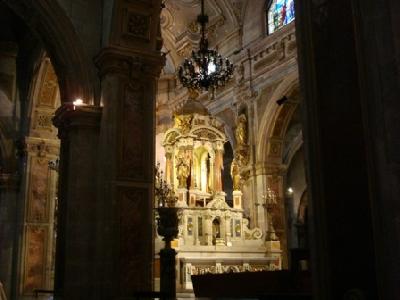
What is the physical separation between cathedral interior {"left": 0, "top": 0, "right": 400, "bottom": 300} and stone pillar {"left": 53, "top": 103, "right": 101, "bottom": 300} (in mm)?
22

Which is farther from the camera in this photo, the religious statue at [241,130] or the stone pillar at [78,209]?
the religious statue at [241,130]

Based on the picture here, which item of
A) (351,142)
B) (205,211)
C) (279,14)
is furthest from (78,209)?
(279,14)

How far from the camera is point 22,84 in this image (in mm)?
13922

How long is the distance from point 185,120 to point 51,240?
550 centimetres

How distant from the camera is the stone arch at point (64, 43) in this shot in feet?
28.3

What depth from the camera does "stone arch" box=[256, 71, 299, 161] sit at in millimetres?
17969

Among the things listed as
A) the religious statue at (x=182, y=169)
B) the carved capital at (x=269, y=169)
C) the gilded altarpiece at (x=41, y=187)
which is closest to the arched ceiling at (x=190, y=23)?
the carved capital at (x=269, y=169)

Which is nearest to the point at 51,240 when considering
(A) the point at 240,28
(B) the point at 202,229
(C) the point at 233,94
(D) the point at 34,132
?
(D) the point at 34,132

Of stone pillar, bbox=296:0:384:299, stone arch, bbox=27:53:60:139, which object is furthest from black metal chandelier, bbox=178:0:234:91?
stone pillar, bbox=296:0:384:299

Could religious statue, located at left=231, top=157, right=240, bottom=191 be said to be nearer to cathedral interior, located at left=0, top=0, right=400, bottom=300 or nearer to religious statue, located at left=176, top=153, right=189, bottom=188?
cathedral interior, located at left=0, top=0, right=400, bottom=300

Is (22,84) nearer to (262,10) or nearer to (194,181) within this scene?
(194,181)

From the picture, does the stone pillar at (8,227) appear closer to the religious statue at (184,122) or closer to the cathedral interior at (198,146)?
the cathedral interior at (198,146)

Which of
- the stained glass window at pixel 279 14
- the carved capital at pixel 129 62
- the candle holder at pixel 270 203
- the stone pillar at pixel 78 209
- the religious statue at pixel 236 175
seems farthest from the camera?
the stained glass window at pixel 279 14

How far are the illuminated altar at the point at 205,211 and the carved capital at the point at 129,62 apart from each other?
583cm
